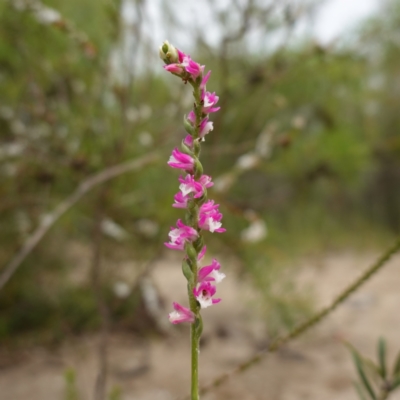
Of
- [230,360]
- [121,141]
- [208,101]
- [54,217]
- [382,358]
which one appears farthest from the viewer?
[230,360]

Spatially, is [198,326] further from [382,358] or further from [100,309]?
[100,309]

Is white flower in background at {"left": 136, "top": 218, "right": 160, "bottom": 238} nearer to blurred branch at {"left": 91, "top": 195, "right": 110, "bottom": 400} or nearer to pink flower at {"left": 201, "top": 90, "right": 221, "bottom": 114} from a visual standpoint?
blurred branch at {"left": 91, "top": 195, "right": 110, "bottom": 400}

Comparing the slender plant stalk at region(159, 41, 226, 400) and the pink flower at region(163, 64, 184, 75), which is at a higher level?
the pink flower at region(163, 64, 184, 75)

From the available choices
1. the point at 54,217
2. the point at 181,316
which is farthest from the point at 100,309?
the point at 181,316

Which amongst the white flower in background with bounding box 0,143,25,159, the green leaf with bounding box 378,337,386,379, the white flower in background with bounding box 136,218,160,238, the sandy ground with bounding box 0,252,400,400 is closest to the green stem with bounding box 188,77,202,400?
the green leaf with bounding box 378,337,386,379

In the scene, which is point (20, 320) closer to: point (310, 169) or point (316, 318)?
point (310, 169)

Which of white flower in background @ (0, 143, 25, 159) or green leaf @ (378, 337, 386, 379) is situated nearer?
green leaf @ (378, 337, 386, 379)
